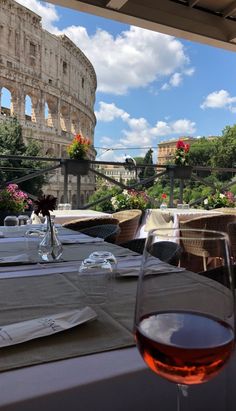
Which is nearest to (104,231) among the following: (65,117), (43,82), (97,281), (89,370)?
(97,281)

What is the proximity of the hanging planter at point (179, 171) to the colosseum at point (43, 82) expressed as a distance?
72.7ft

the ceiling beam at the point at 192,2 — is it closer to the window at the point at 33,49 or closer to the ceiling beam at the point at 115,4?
the ceiling beam at the point at 115,4

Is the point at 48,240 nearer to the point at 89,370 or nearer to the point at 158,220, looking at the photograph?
the point at 89,370

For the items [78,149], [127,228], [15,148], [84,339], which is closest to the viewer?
[84,339]

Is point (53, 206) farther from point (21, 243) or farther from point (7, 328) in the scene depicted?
point (7, 328)

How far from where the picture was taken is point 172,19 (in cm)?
319

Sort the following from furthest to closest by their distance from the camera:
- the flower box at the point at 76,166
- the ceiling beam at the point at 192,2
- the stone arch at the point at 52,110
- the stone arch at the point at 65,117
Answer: the stone arch at the point at 65,117, the stone arch at the point at 52,110, the flower box at the point at 76,166, the ceiling beam at the point at 192,2

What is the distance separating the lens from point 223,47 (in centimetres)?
364

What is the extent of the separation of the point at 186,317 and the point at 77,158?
4185 millimetres

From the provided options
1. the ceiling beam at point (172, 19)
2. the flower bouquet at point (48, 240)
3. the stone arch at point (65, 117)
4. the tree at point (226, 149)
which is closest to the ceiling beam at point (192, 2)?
the ceiling beam at point (172, 19)

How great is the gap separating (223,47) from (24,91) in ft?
98.7

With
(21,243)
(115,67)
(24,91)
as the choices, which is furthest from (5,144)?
(21,243)

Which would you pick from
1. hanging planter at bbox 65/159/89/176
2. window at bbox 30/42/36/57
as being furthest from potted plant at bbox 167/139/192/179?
window at bbox 30/42/36/57

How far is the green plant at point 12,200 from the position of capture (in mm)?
3364
